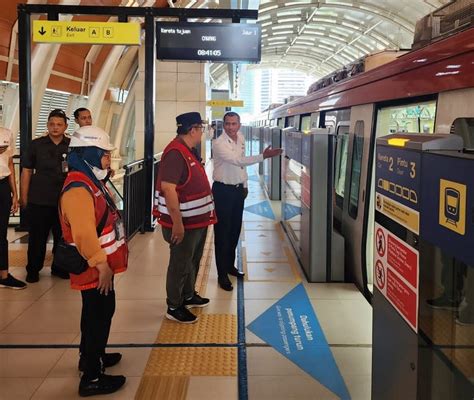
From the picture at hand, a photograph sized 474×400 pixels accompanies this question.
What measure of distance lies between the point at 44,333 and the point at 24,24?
15.8 feet

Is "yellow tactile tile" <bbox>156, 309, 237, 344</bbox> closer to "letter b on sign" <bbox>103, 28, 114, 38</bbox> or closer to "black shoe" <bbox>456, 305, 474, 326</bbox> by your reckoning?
"black shoe" <bbox>456, 305, 474, 326</bbox>

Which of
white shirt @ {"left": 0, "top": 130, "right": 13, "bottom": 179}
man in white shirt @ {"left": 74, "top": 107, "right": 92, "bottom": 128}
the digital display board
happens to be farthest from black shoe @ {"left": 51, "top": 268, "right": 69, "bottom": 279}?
the digital display board

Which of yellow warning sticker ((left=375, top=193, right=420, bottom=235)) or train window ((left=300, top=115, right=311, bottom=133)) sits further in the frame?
train window ((left=300, top=115, right=311, bottom=133))

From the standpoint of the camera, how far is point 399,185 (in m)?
2.05

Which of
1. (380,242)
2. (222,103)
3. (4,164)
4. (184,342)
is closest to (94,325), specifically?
(184,342)

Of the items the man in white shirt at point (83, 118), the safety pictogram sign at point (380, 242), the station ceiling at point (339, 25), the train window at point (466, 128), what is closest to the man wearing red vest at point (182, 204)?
the man in white shirt at point (83, 118)

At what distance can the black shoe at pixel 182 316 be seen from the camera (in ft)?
13.4

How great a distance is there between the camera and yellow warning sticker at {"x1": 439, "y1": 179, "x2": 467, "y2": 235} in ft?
5.00

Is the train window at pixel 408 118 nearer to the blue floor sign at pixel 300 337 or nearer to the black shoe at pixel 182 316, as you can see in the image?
the blue floor sign at pixel 300 337

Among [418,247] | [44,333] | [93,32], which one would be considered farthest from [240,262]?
[418,247]

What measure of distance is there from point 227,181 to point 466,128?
251 cm

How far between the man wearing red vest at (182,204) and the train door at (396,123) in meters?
Answer: 1.39

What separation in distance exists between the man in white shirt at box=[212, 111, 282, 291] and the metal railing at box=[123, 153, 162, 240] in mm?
2138

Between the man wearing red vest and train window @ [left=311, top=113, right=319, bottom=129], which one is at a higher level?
train window @ [left=311, top=113, right=319, bottom=129]
